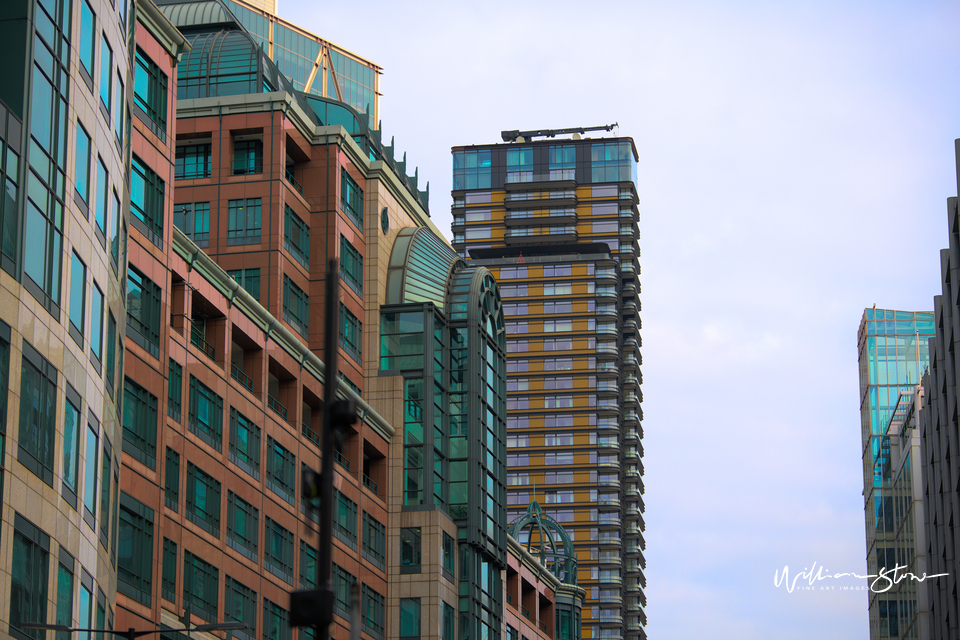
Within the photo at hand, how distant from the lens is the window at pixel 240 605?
211 ft

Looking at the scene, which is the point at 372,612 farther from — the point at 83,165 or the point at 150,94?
the point at 83,165

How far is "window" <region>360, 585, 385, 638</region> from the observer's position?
79312mm

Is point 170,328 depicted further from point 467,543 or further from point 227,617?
point 467,543

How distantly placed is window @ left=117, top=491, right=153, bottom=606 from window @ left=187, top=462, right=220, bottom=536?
4.54 meters

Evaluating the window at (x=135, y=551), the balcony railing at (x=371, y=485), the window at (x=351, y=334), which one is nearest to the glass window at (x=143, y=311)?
the window at (x=135, y=551)

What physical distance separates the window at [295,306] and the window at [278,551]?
536 inches

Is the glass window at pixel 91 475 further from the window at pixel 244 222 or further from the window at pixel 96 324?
the window at pixel 244 222

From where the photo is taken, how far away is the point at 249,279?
260ft

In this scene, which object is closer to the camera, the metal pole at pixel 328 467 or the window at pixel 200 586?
the metal pole at pixel 328 467

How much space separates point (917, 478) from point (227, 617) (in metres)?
57.1

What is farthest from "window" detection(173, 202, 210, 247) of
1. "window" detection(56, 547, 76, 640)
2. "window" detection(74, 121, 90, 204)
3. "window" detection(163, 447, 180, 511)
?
"window" detection(56, 547, 76, 640)

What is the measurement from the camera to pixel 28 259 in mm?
37344

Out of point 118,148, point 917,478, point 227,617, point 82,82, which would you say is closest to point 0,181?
point 82,82

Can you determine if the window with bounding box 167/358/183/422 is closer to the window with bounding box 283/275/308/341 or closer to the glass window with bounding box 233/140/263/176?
the window with bounding box 283/275/308/341
